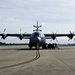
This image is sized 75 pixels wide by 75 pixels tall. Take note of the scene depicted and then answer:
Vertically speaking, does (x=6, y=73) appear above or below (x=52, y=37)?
below

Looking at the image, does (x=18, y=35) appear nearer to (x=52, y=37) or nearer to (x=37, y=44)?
(x=52, y=37)

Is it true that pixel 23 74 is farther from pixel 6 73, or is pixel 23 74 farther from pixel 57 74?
pixel 57 74

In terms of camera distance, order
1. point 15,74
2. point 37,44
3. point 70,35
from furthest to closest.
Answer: point 70,35 → point 37,44 → point 15,74

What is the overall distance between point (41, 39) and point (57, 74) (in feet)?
113

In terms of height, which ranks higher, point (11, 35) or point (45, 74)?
point (11, 35)

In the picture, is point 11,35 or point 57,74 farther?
point 11,35

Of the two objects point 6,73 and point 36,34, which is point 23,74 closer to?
point 6,73

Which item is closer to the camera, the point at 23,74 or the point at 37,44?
the point at 23,74

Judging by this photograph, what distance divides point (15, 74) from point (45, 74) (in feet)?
4.66

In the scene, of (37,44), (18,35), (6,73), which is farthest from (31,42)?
(6,73)

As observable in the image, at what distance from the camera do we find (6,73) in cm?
1053

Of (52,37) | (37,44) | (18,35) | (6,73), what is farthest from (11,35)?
(6,73)

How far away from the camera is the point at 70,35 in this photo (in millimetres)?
59812

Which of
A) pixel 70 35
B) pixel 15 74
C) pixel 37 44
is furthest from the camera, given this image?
pixel 70 35
